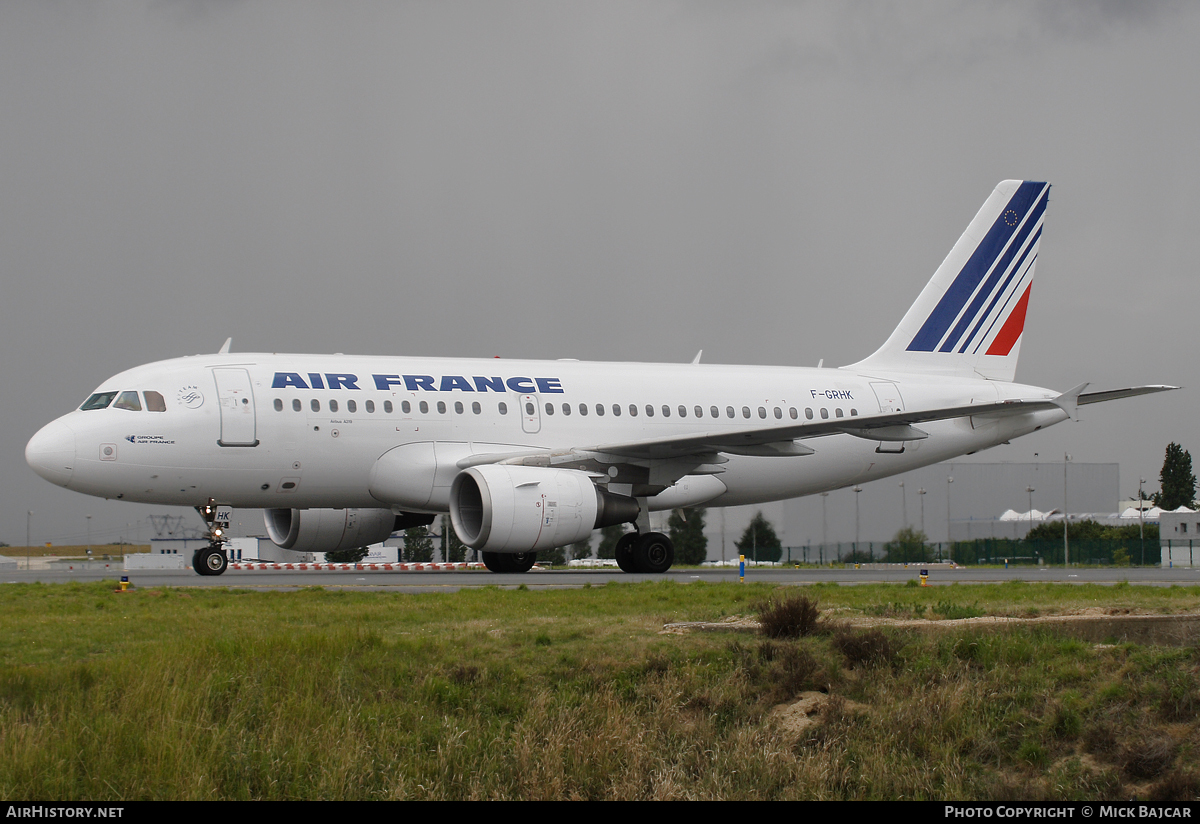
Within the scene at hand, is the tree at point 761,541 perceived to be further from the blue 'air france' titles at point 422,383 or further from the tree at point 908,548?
the blue 'air france' titles at point 422,383

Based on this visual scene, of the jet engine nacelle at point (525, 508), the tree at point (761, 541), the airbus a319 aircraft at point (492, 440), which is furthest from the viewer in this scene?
the tree at point (761, 541)

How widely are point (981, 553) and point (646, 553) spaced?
107 ft

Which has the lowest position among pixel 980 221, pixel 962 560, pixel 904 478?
pixel 962 560

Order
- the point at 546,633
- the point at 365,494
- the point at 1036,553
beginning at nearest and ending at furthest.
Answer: the point at 546,633, the point at 365,494, the point at 1036,553

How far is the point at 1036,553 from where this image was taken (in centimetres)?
4978

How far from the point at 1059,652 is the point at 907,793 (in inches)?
116

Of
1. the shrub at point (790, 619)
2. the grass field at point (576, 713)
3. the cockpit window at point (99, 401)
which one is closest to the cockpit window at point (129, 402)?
the cockpit window at point (99, 401)

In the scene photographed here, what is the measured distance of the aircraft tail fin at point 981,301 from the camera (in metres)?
30.0

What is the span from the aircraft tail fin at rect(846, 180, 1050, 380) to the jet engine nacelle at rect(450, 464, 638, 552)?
36.2ft

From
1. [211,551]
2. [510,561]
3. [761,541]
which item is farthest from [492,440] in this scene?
[761,541]

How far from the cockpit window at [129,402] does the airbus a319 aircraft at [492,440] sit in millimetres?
27

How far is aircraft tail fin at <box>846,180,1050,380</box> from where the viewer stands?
1182 inches
